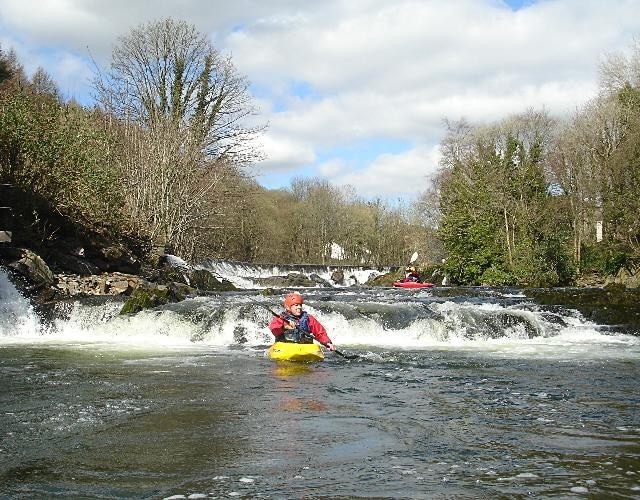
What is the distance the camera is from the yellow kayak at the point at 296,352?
10.8 metres

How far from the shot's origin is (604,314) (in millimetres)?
16281

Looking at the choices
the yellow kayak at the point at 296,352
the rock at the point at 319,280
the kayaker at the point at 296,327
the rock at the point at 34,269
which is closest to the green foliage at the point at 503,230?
the rock at the point at 319,280

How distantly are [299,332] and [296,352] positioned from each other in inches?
15.1

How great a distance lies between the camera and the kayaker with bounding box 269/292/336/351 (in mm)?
10992

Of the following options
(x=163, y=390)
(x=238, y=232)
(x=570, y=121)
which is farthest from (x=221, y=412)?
(x=238, y=232)

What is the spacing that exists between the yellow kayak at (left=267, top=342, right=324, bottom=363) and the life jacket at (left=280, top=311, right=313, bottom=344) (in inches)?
8.3

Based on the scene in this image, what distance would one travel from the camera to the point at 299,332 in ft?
36.2

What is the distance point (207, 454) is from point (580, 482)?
285cm

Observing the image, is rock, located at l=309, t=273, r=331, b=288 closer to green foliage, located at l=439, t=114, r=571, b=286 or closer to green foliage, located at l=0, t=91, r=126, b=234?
green foliage, located at l=439, t=114, r=571, b=286

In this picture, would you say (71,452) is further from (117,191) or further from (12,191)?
(117,191)

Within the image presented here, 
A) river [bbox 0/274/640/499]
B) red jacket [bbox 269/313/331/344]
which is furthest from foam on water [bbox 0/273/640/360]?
red jacket [bbox 269/313/331/344]

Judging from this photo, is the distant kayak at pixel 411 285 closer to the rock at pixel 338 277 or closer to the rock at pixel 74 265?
the rock at pixel 338 277

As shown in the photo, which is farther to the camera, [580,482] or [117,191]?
[117,191]

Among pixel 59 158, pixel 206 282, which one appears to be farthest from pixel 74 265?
pixel 206 282
